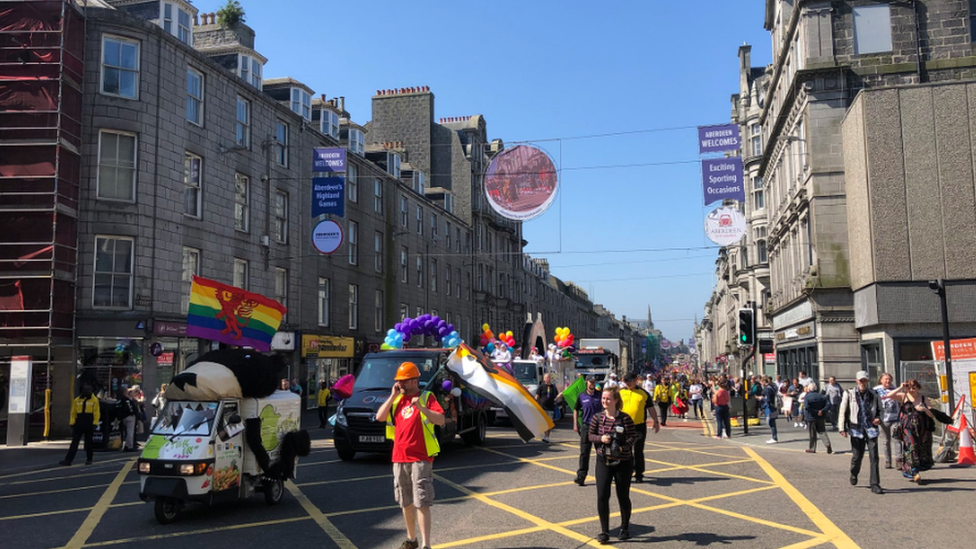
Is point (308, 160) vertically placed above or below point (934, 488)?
above

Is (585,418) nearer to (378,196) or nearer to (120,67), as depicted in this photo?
(120,67)

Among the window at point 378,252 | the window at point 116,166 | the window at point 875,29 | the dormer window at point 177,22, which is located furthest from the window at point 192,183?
the window at point 875,29

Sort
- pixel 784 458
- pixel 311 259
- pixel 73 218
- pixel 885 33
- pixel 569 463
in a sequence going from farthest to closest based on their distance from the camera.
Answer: pixel 311 259 < pixel 885 33 < pixel 73 218 < pixel 784 458 < pixel 569 463

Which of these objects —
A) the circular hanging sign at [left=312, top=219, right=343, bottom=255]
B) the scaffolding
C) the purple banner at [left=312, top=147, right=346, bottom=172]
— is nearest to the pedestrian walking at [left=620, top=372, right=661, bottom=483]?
the purple banner at [left=312, top=147, right=346, bottom=172]

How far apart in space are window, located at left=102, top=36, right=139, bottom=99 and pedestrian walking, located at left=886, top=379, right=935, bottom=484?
72.0 feet

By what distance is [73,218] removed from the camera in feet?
71.1

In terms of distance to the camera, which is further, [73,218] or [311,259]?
[311,259]

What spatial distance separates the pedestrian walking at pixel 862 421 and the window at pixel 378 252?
30125 millimetres

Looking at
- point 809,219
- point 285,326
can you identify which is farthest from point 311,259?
point 809,219

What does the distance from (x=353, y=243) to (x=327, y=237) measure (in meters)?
9.91

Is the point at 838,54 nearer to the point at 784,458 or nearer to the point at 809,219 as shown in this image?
the point at 809,219

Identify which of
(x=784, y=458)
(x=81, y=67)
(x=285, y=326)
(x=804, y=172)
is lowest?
(x=784, y=458)

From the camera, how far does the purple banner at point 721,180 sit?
65.2 feet

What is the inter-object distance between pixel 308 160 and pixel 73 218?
1248 centimetres
